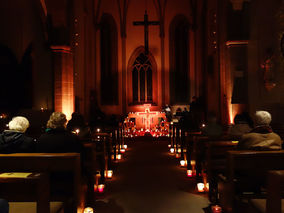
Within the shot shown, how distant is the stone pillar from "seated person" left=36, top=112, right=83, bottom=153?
19.3ft

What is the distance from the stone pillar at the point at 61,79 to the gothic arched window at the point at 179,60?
8.27m

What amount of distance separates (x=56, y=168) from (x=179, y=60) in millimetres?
14641

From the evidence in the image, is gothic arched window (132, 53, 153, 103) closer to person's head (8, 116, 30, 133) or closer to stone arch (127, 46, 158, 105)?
stone arch (127, 46, 158, 105)

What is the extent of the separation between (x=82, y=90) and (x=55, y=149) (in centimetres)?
931

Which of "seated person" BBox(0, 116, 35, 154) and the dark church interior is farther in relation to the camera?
"seated person" BBox(0, 116, 35, 154)

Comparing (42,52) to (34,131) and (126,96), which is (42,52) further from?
(126,96)

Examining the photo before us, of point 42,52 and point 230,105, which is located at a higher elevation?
point 42,52

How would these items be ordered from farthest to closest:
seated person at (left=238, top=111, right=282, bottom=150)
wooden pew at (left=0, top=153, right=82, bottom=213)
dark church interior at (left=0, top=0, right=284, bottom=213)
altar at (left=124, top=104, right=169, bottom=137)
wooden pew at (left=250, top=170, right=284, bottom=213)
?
altar at (left=124, top=104, right=169, bottom=137)
seated person at (left=238, top=111, right=282, bottom=150)
dark church interior at (left=0, top=0, right=284, bottom=213)
wooden pew at (left=0, top=153, right=82, bottom=213)
wooden pew at (left=250, top=170, right=284, bottom=213)

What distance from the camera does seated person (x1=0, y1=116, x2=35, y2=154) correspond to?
10.7ft

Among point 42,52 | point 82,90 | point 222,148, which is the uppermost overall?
point 42,52

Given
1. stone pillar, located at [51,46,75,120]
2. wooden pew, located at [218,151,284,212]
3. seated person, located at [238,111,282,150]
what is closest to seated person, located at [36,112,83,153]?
wooden pew, located at [218,151,284,212]

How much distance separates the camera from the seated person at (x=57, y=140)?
11.3ft

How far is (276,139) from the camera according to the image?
3.27 m

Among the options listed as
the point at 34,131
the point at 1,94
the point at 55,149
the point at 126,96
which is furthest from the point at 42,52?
the point at 126,96
